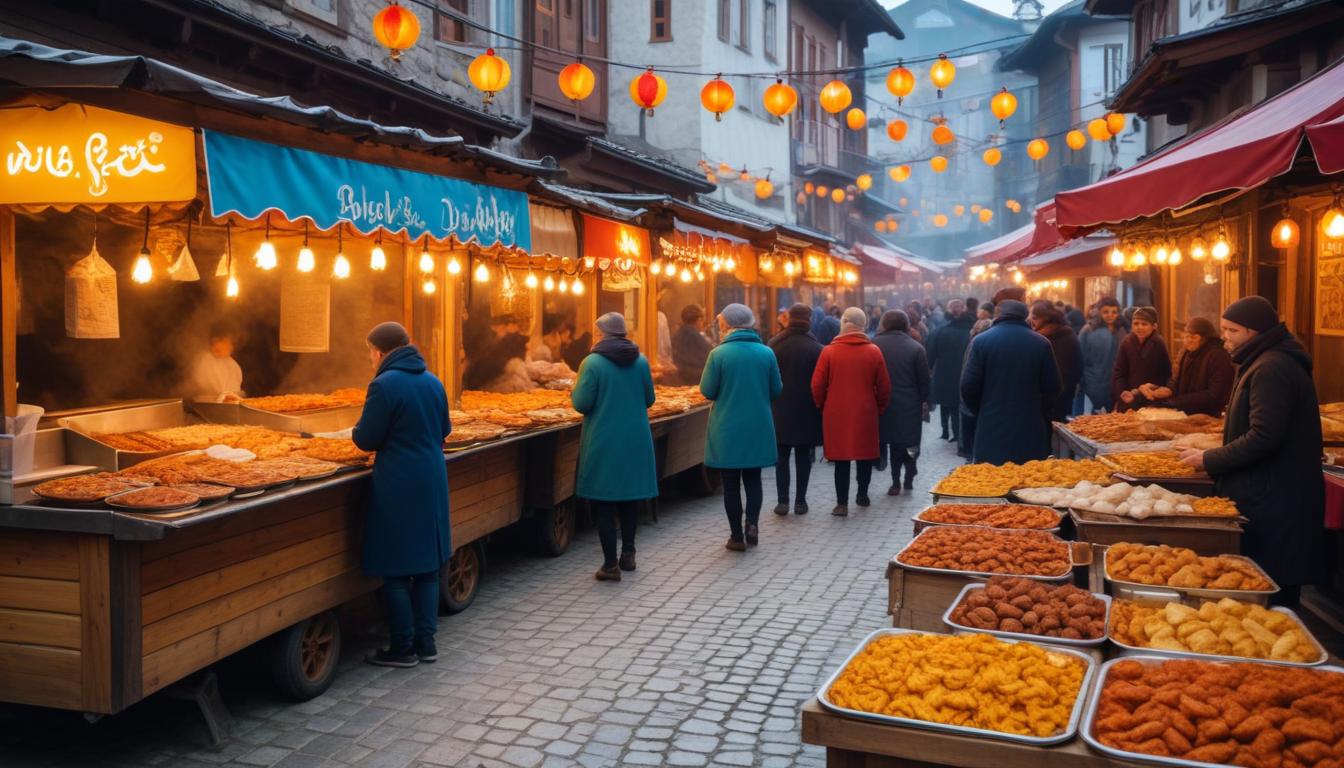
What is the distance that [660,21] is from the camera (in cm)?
2547

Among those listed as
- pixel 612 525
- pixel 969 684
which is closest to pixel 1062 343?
pixel 612 525

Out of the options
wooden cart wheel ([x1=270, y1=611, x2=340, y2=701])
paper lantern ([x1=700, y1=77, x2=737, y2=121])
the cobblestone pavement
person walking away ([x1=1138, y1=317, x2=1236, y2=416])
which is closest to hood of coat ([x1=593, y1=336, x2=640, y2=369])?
the cobblestone pavement

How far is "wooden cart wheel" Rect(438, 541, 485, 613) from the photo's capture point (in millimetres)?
7793

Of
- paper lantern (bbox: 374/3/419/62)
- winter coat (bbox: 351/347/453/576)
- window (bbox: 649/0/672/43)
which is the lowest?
winter coat (bbox: 351/347/453/576)

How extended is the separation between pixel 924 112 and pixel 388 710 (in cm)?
6549

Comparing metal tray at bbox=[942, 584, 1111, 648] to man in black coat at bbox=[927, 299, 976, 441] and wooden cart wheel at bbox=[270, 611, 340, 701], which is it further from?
man in black coat at bbox=[927, 299, 976, 441]

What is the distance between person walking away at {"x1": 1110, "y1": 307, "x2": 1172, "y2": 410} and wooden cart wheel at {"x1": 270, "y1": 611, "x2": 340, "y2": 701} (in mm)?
8513

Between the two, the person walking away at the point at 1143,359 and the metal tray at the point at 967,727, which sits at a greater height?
the person walking away at the point at 1143,359

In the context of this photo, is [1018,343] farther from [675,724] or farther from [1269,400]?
[675,724]

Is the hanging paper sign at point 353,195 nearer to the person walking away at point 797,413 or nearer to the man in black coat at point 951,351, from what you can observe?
the person walking away at point 797,413

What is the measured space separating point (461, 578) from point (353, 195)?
2.95 meters

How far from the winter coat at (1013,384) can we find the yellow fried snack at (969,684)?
5576 mm

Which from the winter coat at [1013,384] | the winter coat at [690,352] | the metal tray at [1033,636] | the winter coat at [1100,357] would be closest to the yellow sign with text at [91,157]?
the metal tray at [1033,636]

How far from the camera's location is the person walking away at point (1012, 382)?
936cm
